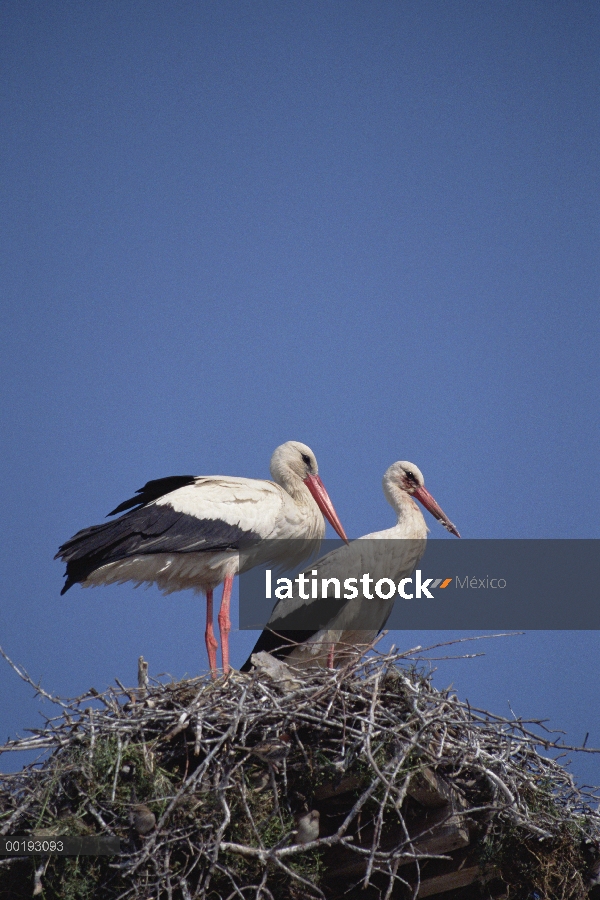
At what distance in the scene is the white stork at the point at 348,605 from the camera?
6465 mm

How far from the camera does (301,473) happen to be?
23.9 ft

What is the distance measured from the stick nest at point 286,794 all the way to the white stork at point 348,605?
4.94 ft

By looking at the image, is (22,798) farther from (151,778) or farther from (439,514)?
(439,514)

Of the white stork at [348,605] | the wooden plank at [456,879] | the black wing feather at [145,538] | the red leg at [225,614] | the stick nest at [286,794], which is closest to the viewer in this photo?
the stick nest at [286,794]

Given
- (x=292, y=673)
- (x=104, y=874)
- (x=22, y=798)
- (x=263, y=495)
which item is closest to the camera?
(x=104, y=874)

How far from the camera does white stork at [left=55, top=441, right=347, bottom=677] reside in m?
6.33

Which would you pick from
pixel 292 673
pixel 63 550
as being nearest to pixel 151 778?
pixel 292 673

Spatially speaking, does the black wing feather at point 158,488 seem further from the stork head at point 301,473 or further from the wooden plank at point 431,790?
the wooden plank at point 431,790

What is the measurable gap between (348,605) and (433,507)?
123 centimetres

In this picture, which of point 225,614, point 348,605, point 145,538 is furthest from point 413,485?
point 145,538

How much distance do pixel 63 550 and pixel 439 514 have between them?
2669 mm

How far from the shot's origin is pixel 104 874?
4309mm

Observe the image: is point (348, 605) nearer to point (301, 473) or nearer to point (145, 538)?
point (301, 473)

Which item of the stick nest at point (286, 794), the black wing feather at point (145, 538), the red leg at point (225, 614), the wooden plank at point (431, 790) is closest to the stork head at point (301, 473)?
the black wing feather at point (145, 538)
